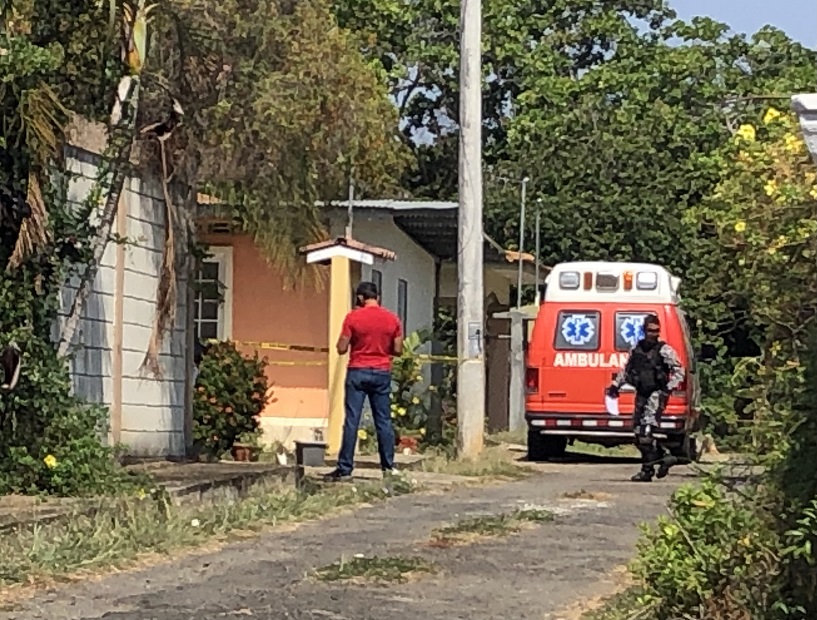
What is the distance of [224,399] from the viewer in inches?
711

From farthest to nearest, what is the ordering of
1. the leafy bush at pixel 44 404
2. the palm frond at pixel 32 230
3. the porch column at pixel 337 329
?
the porch column at pixel 337 329, the leafy bush at pixel 44 404, the palm frond at pixel 32 230

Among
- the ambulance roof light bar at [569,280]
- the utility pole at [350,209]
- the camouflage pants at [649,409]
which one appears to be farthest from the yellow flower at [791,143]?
the ambulance roof light bar at [569,280]

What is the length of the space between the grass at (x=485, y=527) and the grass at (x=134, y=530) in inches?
46.9

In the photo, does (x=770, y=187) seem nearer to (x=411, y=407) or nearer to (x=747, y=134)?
(x=747, y=134)

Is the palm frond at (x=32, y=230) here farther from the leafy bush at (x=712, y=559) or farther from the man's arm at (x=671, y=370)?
the man's arm at (x=671, y=370)

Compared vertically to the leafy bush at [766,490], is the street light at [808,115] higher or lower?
higher

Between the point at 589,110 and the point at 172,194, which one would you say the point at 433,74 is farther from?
the point at 172,194

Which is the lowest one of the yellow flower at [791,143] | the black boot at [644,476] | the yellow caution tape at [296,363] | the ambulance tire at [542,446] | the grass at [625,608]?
the grass at [625,608]

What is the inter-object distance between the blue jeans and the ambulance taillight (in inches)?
266

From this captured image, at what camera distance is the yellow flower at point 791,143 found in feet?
36.2

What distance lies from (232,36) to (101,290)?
3.19m

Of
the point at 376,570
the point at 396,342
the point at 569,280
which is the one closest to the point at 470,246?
the point at 569,280

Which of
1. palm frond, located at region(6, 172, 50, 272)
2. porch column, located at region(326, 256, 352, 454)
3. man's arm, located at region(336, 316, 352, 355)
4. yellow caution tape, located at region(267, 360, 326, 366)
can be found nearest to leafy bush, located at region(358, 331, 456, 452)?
yellow caution tape, located at region(267, 360, 326, 366)

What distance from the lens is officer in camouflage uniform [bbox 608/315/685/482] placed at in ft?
57.0
